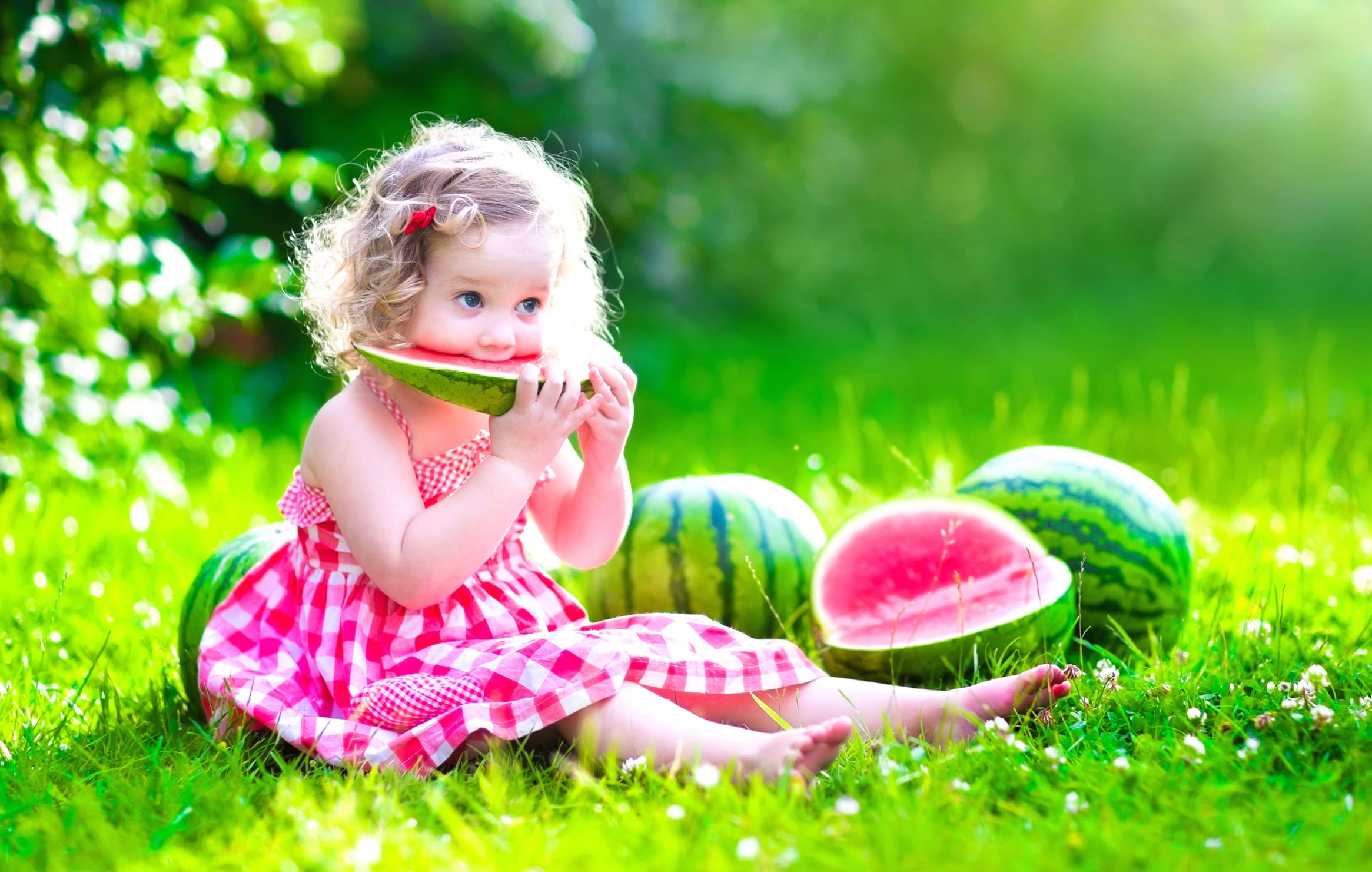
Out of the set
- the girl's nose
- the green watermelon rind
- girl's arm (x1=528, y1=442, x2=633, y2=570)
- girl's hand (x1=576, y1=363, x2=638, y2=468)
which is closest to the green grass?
the green watermelon rind

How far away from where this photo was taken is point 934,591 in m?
2.85

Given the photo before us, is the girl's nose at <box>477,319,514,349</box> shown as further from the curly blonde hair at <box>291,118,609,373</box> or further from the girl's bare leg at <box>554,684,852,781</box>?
the girl's bare leg at <box>554,684,852,781</box>

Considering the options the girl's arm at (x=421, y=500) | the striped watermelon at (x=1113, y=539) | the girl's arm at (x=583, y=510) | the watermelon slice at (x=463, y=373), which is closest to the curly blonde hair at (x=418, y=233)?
the watermelon slice at (x=463, y=373)

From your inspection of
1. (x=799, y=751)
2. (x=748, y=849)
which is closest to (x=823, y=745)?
(x=799, y=751)

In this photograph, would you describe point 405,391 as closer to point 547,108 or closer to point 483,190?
point 483,190

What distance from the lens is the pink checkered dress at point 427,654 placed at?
2.26m

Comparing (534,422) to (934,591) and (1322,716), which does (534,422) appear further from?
(1322,716)

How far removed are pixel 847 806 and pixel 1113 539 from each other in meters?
1.23

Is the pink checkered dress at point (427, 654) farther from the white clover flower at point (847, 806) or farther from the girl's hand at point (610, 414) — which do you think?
the white clover flower at point (847, 806)

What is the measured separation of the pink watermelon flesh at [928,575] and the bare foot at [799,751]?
0.59 m

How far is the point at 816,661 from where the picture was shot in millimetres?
2873

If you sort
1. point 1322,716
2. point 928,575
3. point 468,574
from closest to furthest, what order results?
point 1322,716
point 468,574
point 928,575

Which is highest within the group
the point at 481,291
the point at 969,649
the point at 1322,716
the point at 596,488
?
the point at 481,291

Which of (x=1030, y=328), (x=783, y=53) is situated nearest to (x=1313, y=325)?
(x=1030, y=328)
